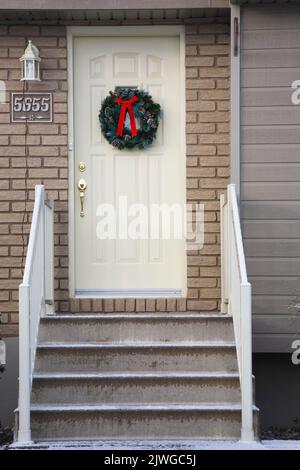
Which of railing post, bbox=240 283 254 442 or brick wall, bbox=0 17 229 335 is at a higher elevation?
brick wall, bbox=0 17 229 335

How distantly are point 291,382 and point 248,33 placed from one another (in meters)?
2.69

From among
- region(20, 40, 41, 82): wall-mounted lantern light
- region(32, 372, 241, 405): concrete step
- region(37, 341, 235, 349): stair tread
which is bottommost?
region(32, 372, 241, 405): concrete step

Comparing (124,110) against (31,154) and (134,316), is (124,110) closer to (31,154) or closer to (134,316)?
(31,154)

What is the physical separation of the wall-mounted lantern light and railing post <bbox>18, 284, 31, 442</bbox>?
2.10 meters

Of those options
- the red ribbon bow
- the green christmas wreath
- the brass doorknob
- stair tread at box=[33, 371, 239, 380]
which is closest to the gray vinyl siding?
stair tread at box=[33, 371, 239, 380]

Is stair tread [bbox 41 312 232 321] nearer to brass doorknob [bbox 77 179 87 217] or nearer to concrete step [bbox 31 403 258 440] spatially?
concrete step [bbox 31 403 258 440]

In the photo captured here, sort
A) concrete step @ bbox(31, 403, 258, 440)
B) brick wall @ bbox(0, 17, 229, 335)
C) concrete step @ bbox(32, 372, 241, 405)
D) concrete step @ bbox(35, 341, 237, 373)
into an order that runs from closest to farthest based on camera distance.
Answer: concrete step @ bbox(31, 403, 258, 440), concrete step @ bbox(32, 372, 241, 405), concrete step @ bbox(35, 341, 237, 373), brick wall @ bbox(0, 17, 229, 335)

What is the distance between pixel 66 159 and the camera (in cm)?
819

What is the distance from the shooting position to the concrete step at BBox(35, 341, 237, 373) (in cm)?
727

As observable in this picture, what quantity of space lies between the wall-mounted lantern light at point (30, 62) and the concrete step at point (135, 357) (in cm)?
216

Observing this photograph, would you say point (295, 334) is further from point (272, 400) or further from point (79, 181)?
point (79, 181)

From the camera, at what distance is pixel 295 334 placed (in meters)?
7.75
